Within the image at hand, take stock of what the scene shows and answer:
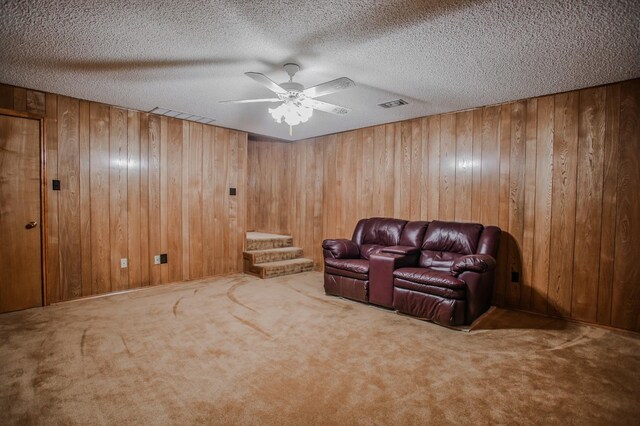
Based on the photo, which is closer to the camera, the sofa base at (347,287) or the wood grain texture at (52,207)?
the wood grain texture at (52,207)

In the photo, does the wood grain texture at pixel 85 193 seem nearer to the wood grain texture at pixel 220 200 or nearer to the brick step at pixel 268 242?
the wood grain texture at pixel 220 200

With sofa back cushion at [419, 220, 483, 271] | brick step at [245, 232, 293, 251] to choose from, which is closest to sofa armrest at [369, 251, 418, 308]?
sofa back cushion at [419, 220, 483, 271]

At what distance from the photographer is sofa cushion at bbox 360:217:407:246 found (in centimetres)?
432

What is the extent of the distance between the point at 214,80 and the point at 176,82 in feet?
1.37

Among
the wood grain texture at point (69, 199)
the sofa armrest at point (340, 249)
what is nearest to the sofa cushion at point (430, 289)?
the sofa armrest at point (340, 249)

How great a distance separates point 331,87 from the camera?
8.68 feet

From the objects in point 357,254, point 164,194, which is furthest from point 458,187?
point 164,194

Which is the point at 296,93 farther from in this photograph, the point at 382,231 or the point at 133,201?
the point at 133,201

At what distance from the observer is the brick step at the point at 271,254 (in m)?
5.28

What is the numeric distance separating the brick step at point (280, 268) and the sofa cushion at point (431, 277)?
2.26m

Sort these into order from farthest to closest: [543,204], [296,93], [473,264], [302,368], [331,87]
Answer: [543,204] → [473,264] → [296,93] → [331,87] → [302,368]

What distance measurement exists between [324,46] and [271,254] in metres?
3.73

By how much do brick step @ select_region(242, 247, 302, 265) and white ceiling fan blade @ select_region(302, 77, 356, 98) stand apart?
318 cm

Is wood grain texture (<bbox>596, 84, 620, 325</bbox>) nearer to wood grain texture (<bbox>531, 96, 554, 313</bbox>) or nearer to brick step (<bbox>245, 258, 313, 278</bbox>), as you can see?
wood grain texture (<bbox>531, 96, 554, 313</bbox>)
